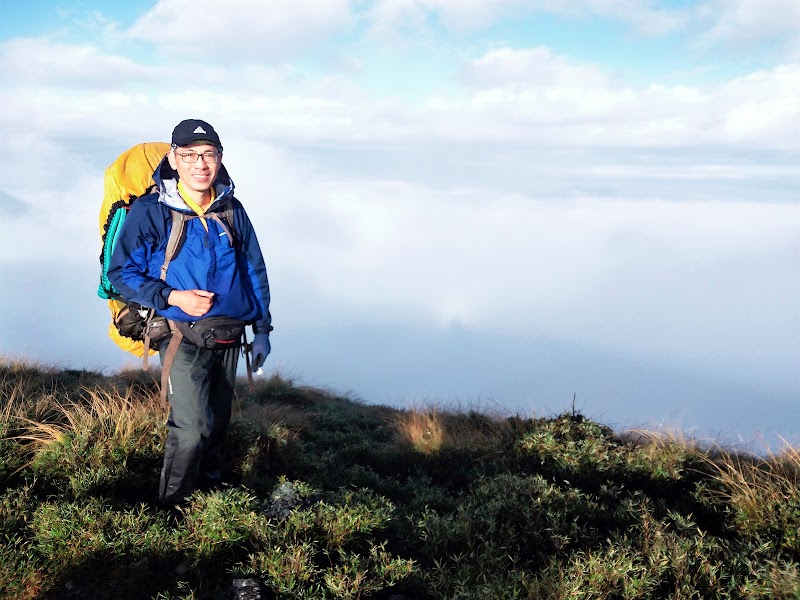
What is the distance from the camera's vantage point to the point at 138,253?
5.09 metres

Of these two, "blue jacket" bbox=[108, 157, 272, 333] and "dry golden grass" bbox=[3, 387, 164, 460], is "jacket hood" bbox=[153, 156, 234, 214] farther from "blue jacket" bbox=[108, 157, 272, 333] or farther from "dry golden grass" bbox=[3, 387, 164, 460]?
"dry golden grass" bbox=[3, 387, 164, 460]


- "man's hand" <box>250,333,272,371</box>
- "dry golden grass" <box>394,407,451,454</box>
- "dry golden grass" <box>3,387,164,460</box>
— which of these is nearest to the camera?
"man's hand" <box>250,333,272,371</box>

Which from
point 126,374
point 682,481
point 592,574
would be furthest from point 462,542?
point 126,374

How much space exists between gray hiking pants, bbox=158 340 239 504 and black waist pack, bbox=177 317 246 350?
10cm

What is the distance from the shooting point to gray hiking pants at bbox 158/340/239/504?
17.0ft

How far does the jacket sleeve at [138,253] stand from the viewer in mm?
5020

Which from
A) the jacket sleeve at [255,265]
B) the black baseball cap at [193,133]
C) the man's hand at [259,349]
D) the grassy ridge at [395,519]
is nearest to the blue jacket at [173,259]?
the jacket sleeve at [255,265]

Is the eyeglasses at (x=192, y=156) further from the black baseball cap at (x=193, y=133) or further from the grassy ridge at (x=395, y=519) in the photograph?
the grassy ridge at (x=395, y=519)

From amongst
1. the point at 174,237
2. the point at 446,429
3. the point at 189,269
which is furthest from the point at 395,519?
the point at 446,429

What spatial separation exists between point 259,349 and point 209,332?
0.58 m

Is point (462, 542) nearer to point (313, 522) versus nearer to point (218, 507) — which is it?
point (313, 522)

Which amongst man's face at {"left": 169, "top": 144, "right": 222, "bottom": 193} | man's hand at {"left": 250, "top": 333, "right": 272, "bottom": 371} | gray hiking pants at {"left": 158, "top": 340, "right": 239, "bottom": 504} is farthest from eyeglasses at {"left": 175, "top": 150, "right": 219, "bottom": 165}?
man's hand at {"left": 250, "top": 333, "right": 272, "bottom": 371}

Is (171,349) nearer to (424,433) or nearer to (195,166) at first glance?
(195,166)

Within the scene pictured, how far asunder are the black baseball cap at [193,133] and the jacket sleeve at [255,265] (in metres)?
0.54
